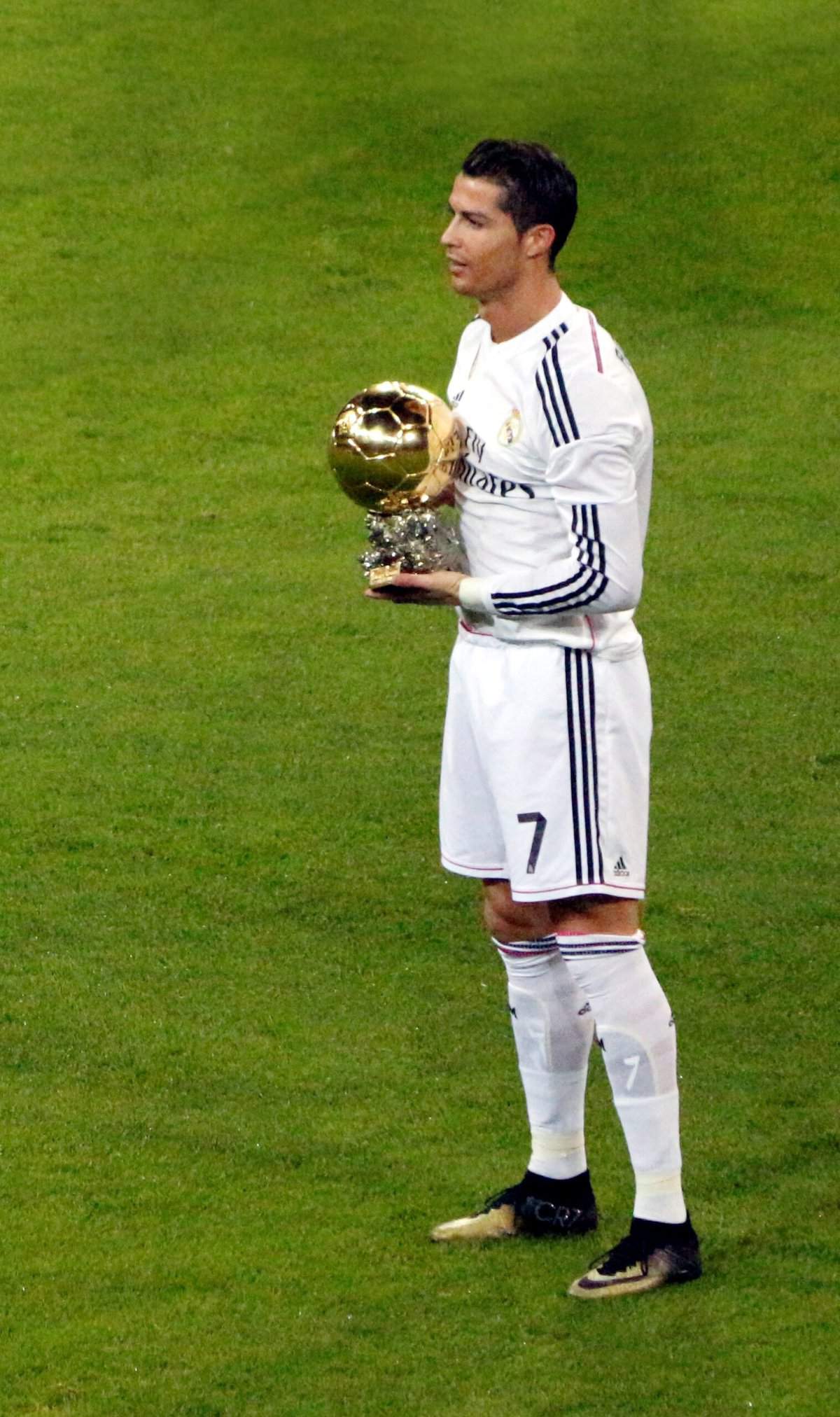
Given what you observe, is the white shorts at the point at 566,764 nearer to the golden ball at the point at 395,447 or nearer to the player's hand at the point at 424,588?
the player's hand at the point at 424,588

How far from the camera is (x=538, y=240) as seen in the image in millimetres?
3742

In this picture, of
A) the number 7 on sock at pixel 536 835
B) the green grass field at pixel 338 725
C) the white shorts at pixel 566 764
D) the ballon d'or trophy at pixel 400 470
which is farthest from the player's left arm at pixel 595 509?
the green grass field at pixel 338 725

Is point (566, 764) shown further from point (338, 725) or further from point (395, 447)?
point (338, 725)

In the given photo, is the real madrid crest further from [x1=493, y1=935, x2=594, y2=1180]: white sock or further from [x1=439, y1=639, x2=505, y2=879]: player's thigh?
[x1=493, y1=935, x2=594, y2=1180]: white sock

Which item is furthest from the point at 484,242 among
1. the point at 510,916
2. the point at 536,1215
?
the point at 536,1215

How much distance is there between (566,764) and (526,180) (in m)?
1.03

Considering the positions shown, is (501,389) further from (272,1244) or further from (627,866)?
(272,1244)

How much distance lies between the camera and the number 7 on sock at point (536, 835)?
3.81 metres

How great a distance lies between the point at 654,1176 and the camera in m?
3.91

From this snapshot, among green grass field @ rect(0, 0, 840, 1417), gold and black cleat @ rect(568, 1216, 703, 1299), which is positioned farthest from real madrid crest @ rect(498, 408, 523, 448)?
green grass field @ rect(0, 0, 840, 1417)

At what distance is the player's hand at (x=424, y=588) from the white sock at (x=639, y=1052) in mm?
664

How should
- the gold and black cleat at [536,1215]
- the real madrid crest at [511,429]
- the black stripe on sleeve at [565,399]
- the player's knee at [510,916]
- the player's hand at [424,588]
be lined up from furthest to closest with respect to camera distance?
the gold and black cleat at [536,1215] → the player's knee at [510,916] → the player's hand at [424,588] → the real madrid crest at [511,429] → the black stripe on sleeve at [565,399]

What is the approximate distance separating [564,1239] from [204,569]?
4.94 m

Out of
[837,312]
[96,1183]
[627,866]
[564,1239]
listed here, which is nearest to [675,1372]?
[564,1239]
